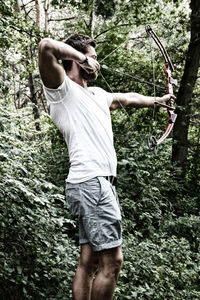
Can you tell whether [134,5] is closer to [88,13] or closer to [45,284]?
[88,13]

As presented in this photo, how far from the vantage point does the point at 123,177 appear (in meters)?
5.45

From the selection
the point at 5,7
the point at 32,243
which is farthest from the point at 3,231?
the point at 5,7

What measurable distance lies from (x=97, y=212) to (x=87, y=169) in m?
0.26

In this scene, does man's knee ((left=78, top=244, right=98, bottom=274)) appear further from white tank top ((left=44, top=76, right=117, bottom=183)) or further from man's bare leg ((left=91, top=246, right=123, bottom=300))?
white tank top ((left=44, top=76, right=117, bottom=183))

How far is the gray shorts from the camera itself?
207 cm

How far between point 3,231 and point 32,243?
0.27m

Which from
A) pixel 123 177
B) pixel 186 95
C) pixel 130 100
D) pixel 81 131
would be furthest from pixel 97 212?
pixel 186 95

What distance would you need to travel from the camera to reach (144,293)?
10.2 ft

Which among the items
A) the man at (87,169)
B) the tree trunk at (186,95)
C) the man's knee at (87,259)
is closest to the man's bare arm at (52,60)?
the man at (87,169)

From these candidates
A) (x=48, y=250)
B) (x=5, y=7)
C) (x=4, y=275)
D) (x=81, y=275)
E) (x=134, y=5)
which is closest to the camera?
(x=81, y=275)

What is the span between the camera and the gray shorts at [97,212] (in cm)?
207

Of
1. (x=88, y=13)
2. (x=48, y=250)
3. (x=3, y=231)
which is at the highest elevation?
(x=88, y=13)

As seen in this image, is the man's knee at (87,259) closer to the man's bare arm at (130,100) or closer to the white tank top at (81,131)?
the white tank top at (81,131)

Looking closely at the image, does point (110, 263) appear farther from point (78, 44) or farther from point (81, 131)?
point (78, 44)
